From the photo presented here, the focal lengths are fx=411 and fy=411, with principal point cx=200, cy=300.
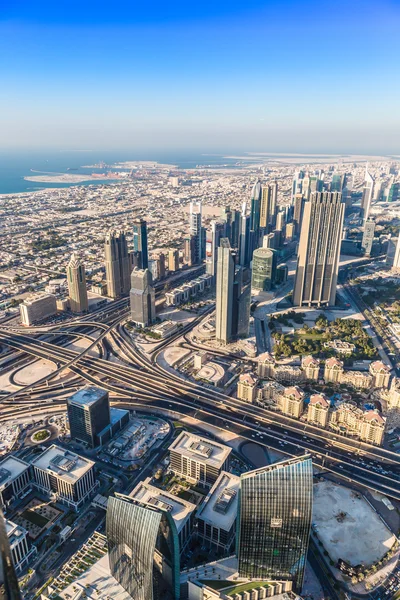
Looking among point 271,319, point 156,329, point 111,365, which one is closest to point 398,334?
point 271,319

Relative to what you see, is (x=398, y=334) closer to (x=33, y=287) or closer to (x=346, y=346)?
(x=346, y=346)

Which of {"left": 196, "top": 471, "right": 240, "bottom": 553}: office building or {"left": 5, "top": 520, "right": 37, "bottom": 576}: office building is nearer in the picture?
{"left": 5, "top": 520, "right": 37, "bottom": 576}: office building

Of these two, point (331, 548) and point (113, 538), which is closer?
point (113, 538)

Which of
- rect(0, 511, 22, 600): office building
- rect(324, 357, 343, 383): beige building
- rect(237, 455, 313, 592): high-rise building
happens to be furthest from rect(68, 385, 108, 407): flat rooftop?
rect(0, 511, 22, 600): office building

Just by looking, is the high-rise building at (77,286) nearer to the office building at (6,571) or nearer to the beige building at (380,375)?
the beige building at (380,375)

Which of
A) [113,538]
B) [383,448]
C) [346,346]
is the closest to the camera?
[113,538]

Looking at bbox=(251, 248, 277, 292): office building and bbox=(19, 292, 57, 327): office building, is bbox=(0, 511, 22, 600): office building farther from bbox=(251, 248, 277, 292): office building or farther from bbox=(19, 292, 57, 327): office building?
bbox=(251, 248, 277, 292): office building
